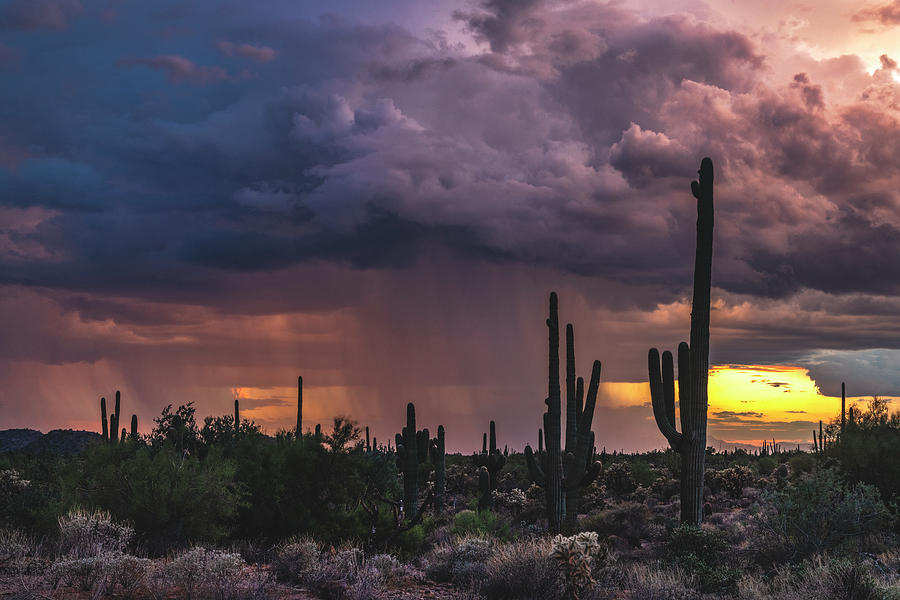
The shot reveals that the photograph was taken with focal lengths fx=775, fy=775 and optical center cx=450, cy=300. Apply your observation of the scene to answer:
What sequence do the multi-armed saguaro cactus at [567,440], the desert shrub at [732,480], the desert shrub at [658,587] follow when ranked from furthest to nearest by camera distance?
the desert shrub at [732,480]
the multi-armed saguaro cactus at [567,440]
the desert shrub at [658,587]

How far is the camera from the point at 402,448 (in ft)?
116

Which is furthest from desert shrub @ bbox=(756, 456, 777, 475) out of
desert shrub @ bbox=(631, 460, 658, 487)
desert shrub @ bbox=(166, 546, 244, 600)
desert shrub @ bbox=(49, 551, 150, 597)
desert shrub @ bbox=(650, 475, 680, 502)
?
desert shrub @ bbox=(49, 551, 150, 597)

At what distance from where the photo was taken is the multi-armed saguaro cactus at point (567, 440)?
93.2 ft

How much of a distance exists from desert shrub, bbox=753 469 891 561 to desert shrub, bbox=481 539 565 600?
28.7 ft

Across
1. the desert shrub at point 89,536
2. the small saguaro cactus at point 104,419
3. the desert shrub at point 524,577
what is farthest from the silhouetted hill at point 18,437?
the desert shrub at point 524,577

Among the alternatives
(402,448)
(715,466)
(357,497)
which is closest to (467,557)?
(357,497)

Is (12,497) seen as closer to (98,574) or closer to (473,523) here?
(98,574)

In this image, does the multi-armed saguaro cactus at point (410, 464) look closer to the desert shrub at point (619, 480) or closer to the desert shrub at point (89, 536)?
the desert shrub at point (89, 536)

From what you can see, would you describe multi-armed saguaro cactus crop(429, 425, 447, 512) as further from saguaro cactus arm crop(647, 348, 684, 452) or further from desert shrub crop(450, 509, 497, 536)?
saguaro cactus arm crop(647, 348, 684, 452)

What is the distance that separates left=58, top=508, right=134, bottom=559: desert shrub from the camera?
17.1 m

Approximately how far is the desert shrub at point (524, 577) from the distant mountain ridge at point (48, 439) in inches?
3434

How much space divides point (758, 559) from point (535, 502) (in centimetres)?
1915

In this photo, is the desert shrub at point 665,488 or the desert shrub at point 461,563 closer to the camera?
the desert shrub at point 461,563

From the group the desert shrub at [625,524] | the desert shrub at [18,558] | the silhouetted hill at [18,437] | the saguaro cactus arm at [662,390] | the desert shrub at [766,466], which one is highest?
the saguaro cactus arm at [662,390]
